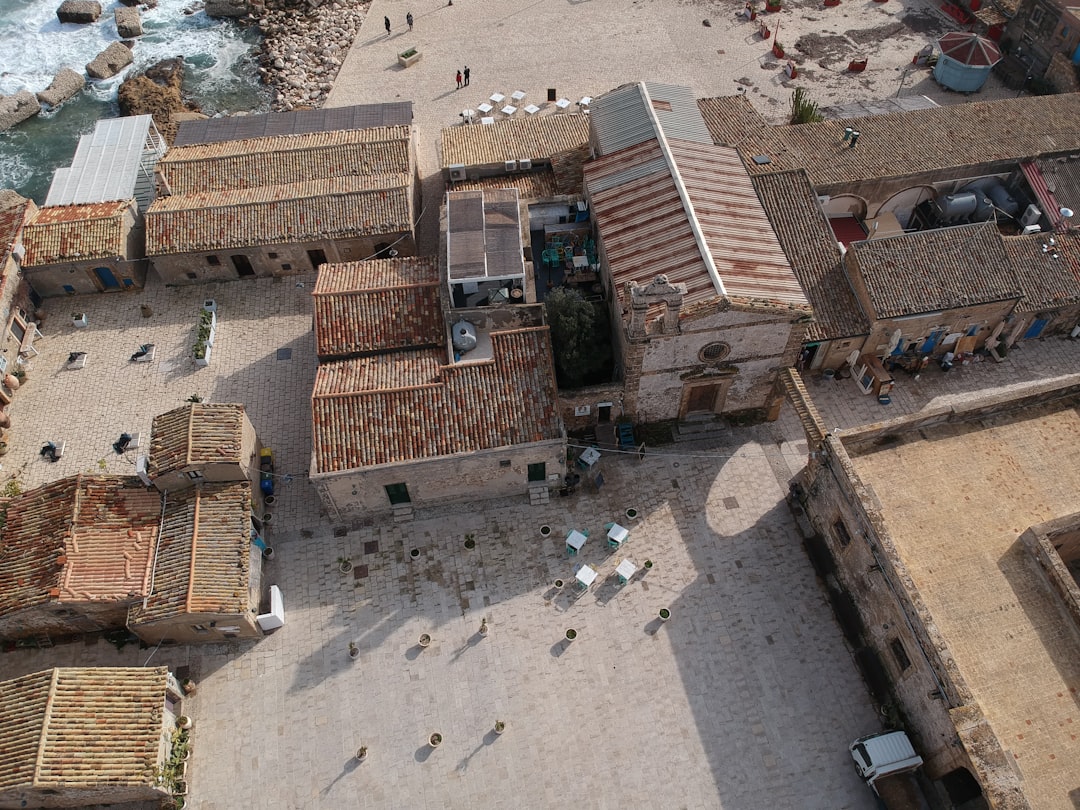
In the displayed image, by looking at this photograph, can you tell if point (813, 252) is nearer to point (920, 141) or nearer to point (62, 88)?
point (920, 141)

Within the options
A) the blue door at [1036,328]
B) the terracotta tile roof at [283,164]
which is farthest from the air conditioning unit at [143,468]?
the blue door at [1036,328]

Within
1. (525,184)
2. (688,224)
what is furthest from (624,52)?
(688,224)

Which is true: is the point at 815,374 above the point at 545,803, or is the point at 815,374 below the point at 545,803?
above

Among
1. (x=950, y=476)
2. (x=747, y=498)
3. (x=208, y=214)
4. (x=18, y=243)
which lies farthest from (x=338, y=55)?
(x=950, y=476)

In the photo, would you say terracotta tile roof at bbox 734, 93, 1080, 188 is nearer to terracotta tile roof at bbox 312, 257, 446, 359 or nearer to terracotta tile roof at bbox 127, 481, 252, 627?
terracotta tile roof at bbox 312, 257, 446, 359

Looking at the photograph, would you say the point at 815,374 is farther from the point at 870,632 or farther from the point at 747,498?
the point at 870,632

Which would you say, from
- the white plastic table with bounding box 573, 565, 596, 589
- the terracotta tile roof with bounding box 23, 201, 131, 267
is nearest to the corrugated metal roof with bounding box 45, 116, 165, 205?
the terracotta tile roof with bounding box 23, 201, 131, 267

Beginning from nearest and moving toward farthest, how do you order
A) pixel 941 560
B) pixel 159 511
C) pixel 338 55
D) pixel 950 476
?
pixel 941 560 < pixel 950 476 < pixel 159 511 < pixel 338 55
